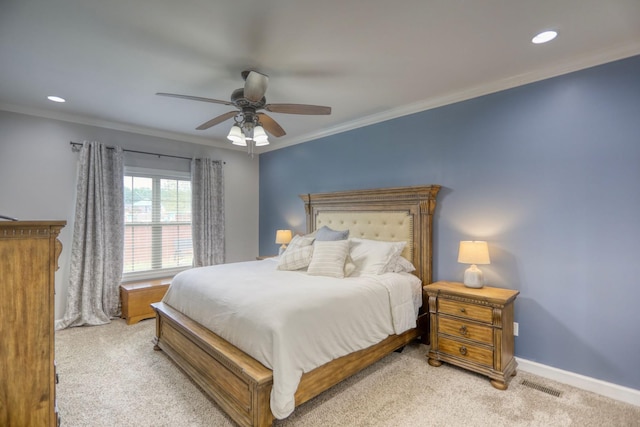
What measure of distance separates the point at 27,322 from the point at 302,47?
2.31 metres

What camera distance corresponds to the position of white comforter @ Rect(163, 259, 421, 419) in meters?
1.88

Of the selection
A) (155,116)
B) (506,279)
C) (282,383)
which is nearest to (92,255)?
(155,116)

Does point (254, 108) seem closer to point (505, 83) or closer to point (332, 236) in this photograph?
point (332, 236)

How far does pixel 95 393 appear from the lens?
236cm

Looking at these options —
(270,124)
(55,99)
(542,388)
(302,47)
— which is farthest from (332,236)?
(55,99)

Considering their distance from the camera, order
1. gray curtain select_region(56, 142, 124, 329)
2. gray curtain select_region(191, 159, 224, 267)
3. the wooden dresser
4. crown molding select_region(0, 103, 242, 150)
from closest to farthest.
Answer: the wooden dresser, crown molding select_region(0, 103, 242, 150), gray curtain select_region(56, 142, 124, 329), gray curtain select_region(191, 159, 224, 267)

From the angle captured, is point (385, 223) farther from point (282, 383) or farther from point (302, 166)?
point (282, 383)

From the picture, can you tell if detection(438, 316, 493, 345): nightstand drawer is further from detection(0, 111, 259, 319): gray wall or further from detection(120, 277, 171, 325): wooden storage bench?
detection(0, 111, 259, 319): gray wall

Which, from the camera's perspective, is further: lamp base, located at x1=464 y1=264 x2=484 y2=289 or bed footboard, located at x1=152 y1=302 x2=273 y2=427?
lamp base, located at x1=464 y1=264 x2=484 y2=289

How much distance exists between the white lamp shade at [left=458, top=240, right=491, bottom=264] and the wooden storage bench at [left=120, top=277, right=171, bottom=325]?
381cm

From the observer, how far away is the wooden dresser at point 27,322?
4.13ft

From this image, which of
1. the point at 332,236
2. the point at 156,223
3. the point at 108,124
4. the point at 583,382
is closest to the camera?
the point at 583,382

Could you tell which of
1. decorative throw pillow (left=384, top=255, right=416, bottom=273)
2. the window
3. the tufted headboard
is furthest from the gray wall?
decorative throw pillow (left=384, top=255, right=416, bottom=273)

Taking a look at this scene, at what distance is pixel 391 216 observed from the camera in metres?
3.58
